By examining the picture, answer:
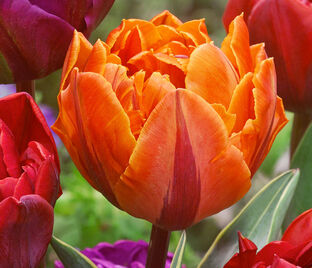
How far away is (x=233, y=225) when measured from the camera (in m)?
0.48

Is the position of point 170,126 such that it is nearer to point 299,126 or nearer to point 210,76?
point 210,76

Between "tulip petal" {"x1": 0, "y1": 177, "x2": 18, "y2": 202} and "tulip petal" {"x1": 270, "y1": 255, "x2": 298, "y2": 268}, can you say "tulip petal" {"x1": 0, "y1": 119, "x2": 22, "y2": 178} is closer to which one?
"tulip petal" {"x1": 0, "y1": 177, "x2": 18, "y2": 202}

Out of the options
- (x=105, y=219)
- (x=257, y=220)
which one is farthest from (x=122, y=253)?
(x=105, y=219)

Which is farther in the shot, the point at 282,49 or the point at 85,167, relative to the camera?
the point at 282,49

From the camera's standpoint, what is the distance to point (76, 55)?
348 mm

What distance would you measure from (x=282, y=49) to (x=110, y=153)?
→ 159 millimetres

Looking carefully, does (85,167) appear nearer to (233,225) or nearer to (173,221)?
(173,221)

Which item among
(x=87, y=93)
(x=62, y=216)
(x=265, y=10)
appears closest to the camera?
(x=87, y=93)

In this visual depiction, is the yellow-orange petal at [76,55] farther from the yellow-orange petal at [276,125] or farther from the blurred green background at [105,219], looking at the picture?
the blurred green background at [105,219]

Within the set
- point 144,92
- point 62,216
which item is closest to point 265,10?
point 144,92

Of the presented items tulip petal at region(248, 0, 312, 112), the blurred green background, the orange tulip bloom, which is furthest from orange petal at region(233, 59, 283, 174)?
the blurred green background

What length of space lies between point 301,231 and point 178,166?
0.23 ft

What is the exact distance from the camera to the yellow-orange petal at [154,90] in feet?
1.10

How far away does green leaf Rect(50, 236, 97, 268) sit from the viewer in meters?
0.44
